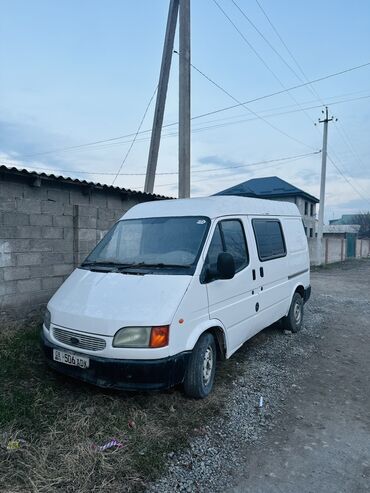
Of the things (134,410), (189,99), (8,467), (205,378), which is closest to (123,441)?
(134,410)

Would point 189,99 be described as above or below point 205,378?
above

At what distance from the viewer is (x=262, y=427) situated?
333cm

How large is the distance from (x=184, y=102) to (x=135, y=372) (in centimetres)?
691

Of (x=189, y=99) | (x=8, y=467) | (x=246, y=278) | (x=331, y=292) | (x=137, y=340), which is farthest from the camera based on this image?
(x=331, y=292)

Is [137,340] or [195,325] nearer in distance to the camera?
[137,340]

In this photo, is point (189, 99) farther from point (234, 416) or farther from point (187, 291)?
point (234, 416)

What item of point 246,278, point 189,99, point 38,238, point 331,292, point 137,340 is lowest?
point 331,292

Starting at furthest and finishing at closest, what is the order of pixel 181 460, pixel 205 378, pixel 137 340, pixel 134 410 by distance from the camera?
pixel 205 378
pixel 134 410
pixel 137 340
pixel 181 460

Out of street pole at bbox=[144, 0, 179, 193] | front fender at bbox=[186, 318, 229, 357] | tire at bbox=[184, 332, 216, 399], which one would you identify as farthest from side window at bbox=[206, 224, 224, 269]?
street pole at bbox=[144, 0, 179, 193]

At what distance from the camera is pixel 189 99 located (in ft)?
27.2

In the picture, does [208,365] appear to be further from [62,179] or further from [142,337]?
[62,179]

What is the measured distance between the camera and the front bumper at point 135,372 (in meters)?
3.10

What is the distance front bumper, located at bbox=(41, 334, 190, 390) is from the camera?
10.2ft

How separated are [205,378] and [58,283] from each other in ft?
11.8
